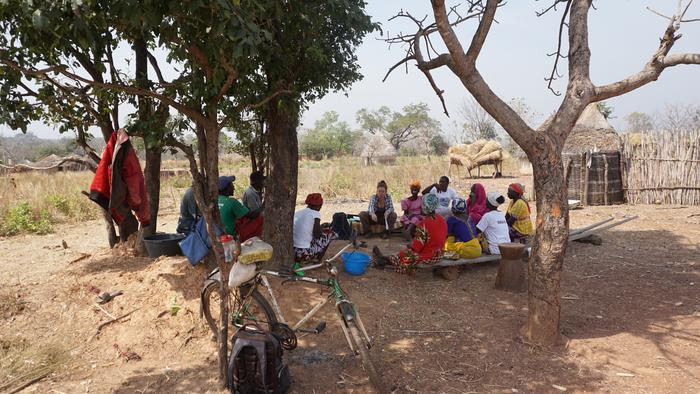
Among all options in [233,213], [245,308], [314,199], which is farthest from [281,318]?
[314,199]

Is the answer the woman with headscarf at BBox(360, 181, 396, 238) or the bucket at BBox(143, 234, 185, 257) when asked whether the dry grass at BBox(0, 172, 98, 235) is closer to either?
the bucket at BBox(143, 234, 185, 257)

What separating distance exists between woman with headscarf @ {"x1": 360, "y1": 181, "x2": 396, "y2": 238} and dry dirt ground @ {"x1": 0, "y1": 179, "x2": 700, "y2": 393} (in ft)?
6.94

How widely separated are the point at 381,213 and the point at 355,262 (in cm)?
254

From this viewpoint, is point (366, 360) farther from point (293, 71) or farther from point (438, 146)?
point (438, 146)

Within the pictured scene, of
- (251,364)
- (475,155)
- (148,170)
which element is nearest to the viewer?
(251,364)

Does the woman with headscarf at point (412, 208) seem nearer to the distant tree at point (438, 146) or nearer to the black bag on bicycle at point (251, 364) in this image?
the black bag on bicycle at point (251, 364)

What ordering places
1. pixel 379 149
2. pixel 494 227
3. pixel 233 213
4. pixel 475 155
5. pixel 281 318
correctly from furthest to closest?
pixel 379 149 < pixel 475 155 < pixel 494 227 < pixel 233 213 < pixel 281 318

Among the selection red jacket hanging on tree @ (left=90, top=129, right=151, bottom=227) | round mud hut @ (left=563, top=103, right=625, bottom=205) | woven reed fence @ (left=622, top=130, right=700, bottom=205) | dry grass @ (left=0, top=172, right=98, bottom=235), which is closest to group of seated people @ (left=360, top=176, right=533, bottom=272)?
red jacket hanging on tree @ (left=90, top=129, right=151, bottom=227)

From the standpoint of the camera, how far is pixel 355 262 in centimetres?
534

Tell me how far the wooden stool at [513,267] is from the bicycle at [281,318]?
2374 mm

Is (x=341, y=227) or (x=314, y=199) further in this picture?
(x=341, y=227)

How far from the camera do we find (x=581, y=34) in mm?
3783

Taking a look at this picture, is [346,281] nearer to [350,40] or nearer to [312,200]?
[312,200]

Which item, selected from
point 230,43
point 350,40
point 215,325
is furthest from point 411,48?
point 215,325
